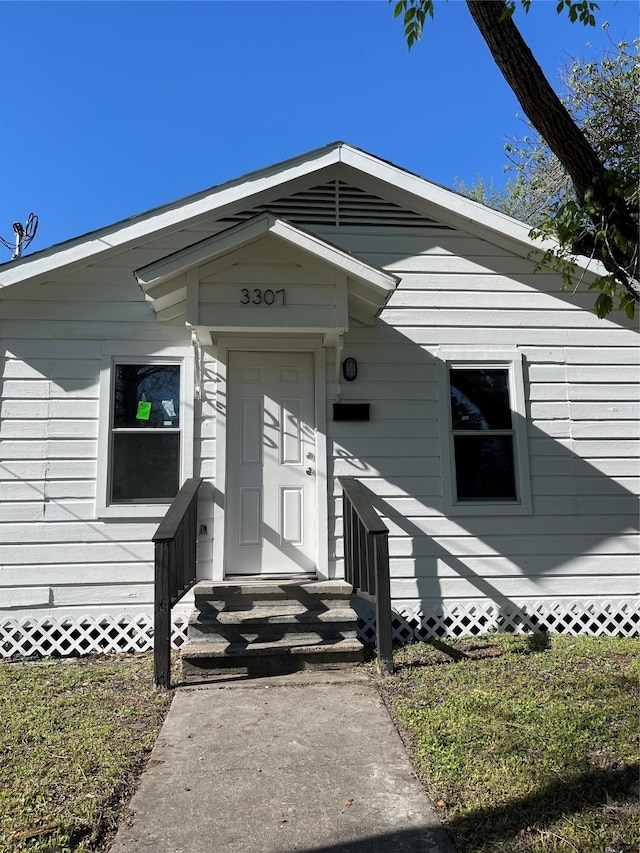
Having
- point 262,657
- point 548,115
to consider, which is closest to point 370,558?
point 262,657

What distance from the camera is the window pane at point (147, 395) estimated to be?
5887 millimetres

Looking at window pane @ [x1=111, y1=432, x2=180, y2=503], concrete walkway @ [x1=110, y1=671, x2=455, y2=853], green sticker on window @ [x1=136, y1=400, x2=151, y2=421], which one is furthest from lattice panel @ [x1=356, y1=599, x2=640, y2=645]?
green sticker on window @ [x1=136, y1=400, x2=151, y2=421]

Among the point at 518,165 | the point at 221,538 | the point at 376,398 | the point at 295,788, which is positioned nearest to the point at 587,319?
the point at 376,398

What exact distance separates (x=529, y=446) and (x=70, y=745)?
4786mm

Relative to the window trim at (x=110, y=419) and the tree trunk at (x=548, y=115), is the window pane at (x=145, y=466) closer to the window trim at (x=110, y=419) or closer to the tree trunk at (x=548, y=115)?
the window trim at (x=110, y=419)

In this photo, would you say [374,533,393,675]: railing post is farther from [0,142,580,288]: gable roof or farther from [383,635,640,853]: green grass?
[0,142,580,288]: gable roof

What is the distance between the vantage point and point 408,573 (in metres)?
5.88

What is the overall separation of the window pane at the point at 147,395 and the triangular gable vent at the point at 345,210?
81.8 inches

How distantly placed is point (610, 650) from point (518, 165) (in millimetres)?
14202

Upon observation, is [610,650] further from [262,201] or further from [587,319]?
[262,201]

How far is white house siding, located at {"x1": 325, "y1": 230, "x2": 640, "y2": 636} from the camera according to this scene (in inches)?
234

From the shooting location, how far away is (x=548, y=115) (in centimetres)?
341

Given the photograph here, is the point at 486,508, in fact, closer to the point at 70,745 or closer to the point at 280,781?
→ the point at 280,781

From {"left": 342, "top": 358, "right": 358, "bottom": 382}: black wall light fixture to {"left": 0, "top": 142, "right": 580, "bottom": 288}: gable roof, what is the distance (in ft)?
5.91
